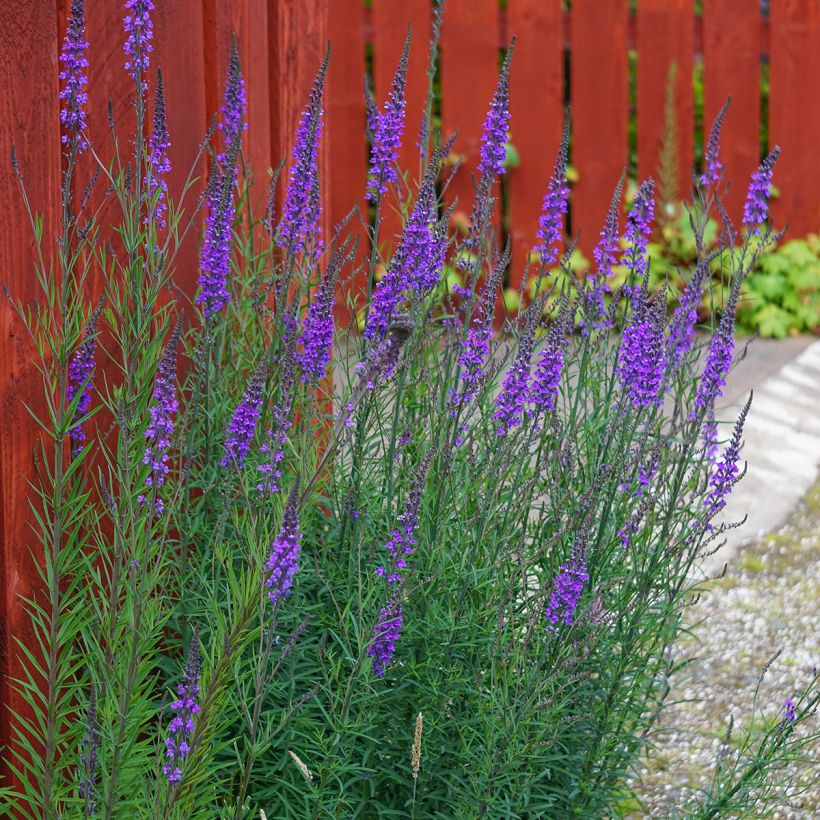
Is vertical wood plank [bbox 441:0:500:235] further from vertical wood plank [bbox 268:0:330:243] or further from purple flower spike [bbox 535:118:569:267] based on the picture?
purple flower spike [bbox 535:118:569:267]

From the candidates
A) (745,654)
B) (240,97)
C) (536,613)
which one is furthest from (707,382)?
(745,654)

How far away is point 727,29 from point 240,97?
541 cm

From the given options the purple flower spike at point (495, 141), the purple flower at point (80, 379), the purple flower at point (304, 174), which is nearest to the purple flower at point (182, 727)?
the purple flower at point (80, 379)

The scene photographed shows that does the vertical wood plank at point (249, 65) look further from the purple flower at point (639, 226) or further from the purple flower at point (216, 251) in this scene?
the purple flower at point (639, 226)

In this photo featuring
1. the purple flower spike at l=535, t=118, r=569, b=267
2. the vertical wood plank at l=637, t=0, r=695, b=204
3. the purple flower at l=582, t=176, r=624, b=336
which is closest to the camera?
the purple flower spike at l=535, t=118, r=569, b=267

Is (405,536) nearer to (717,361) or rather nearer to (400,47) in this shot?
(717,361)

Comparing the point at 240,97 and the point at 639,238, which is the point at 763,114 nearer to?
the point at 639,238

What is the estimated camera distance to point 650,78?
24.9 ft

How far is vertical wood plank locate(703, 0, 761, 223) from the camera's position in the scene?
7.56m

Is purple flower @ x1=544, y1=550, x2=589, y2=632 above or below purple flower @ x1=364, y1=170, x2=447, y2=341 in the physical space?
below

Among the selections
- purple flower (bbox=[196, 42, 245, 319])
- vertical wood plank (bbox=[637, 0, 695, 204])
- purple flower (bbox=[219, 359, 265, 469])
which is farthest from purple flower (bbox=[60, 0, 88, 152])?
vertical wood plank (bbox=[637, 0, 695, 204])

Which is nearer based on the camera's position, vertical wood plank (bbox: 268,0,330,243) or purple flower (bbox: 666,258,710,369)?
purple flower (bbox: 666,258,710,369)

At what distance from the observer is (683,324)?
126 inches

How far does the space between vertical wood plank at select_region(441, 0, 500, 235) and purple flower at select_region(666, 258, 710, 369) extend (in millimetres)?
4201
